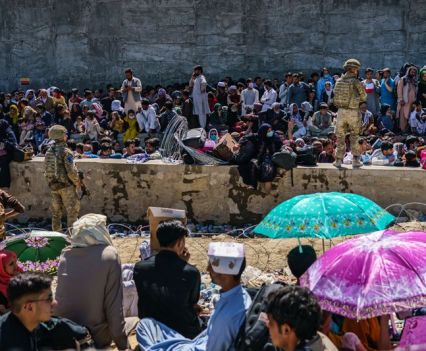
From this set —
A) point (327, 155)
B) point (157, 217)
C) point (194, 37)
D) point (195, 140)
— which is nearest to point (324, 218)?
point (157, 217)

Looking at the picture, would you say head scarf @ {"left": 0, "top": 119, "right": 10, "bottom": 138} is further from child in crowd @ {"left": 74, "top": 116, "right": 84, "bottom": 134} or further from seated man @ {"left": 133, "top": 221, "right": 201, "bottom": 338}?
seated man @ {"left": 133, "top": 221, "right": 201, "bottom": 338}

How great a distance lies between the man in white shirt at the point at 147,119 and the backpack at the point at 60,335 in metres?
12.0

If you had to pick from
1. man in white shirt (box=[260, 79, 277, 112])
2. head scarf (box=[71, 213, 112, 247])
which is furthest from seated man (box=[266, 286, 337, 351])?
man in white shirt (box=[260, 79, 277, 112])

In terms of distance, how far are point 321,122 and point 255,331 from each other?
Result: 11.9m

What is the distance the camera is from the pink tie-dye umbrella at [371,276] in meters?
4.71

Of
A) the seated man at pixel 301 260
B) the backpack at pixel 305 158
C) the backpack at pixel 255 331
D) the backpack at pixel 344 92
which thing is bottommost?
the backpack at pixel 255 331

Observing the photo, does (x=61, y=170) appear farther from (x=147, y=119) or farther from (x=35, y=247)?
(x=147, y=119)

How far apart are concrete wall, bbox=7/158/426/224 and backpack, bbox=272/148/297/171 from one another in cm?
18

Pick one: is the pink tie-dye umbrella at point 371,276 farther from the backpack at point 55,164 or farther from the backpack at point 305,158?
the backpack at point 305,158

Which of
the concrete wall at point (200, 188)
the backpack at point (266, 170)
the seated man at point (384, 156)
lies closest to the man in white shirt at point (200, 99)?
the seated man at point (384, 156)

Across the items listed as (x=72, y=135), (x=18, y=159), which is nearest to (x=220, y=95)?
(x=72, y=135)

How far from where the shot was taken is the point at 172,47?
71.3 ft

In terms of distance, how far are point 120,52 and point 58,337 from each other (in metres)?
17.9

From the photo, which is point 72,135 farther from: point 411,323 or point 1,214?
point 411,323
